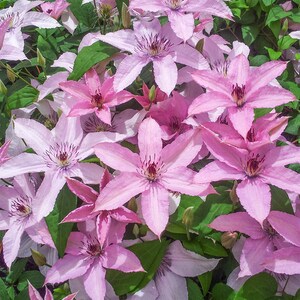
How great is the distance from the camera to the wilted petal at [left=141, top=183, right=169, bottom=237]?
2.62ft

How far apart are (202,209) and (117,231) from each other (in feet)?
0.50

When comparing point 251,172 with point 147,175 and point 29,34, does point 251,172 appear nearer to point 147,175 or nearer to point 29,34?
point 147,175

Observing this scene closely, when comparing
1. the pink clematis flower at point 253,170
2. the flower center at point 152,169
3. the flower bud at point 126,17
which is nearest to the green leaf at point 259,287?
the pink clematis flower at point 253,170

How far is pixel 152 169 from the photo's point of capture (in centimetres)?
85

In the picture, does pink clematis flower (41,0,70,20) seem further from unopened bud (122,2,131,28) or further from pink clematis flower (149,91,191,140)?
pink clematis flower (149,91,191,140)

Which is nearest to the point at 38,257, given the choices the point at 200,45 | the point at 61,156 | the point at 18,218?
the point at 18,218

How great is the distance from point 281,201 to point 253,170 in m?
0.08

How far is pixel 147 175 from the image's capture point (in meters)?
0.85

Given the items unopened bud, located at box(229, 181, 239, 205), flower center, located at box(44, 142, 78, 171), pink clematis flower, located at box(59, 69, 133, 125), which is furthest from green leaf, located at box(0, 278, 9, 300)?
unopened bud, located at box(229, 181, 239, 205)

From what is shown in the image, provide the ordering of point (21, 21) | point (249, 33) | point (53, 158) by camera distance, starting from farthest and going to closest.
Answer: point (249, 33) → point (21, 21) → point (53, 158)

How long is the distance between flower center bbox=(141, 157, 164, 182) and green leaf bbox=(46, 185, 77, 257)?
0.45ft

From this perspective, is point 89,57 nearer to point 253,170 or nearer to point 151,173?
point 151,173

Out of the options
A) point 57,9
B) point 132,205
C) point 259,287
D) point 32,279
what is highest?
point 57,9

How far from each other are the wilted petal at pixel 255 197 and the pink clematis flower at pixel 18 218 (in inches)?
13.5
